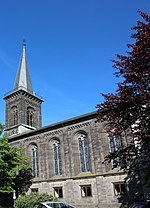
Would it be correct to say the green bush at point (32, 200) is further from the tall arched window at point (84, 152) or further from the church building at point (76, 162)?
the tall arched window at point (84, 152)

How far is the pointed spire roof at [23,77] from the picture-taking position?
44.4 m

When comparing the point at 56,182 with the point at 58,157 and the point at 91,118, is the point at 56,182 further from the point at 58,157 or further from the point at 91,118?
the point at 91,118

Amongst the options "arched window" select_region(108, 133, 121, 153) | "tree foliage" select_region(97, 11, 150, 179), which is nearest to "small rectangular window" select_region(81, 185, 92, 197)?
"arched window" select_region(108, 133, 121, 153)

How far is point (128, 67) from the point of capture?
10.6m

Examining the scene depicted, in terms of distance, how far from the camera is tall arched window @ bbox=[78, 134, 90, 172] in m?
25.4

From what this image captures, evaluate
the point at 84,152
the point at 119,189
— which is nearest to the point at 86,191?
the point at 119,189

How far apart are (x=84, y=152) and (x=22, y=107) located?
19.5 metres

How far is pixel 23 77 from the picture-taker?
45.9 meters

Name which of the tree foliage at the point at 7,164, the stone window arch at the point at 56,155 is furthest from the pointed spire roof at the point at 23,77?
the tree foliage at the point at 7,164

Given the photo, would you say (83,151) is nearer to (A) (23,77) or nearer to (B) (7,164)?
(B) (7,164)

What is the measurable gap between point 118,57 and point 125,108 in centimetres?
274

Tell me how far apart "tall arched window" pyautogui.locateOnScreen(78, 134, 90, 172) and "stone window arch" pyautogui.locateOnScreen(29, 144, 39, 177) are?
738 cm

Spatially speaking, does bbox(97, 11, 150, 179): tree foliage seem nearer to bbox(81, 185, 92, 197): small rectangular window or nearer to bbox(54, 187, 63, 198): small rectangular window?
bbox(81, 185, 92, 197): small rectangular window

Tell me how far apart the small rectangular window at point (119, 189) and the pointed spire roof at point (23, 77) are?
28446 mm
